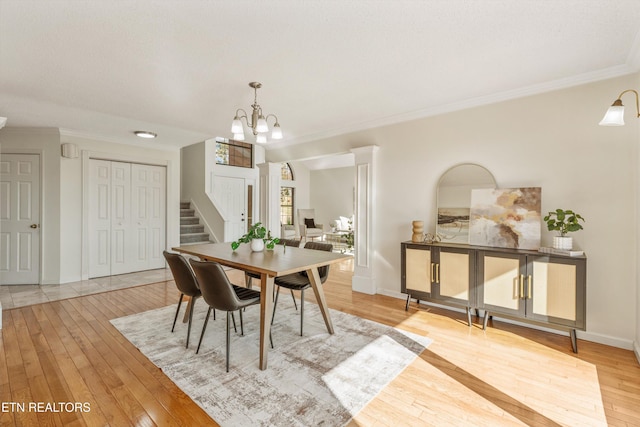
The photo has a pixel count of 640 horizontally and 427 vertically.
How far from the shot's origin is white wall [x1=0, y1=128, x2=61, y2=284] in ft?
14.7

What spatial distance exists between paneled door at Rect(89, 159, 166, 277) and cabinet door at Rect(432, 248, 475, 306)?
5.00m

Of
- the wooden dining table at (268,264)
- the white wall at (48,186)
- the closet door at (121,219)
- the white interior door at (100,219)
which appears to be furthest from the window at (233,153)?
the wooden dining table at (268,264)

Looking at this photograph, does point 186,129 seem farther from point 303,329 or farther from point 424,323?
point 424,323

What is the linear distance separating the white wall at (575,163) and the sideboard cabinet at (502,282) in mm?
377

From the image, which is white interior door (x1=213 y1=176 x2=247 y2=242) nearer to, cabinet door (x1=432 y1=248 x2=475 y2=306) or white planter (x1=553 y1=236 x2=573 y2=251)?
cabinet door (x1=432 y1=248 x2=475 y2=306)

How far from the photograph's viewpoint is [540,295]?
2738 millimetres

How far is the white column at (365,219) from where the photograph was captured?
424cm

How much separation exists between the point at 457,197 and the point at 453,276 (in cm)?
93

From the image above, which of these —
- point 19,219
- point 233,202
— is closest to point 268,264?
point 19,219

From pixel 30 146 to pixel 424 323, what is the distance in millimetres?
6032

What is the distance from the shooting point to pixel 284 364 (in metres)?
2.34

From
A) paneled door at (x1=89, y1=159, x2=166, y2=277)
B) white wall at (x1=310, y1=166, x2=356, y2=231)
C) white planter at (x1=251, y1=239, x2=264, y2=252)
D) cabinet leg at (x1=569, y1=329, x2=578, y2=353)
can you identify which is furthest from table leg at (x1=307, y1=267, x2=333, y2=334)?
white wall at (x1=310, y1=166, x2=356, y2=231)

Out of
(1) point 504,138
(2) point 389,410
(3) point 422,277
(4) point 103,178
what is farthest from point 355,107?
(4) point 103,178

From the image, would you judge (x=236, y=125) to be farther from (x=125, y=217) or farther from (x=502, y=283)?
(x=125, y=217)
